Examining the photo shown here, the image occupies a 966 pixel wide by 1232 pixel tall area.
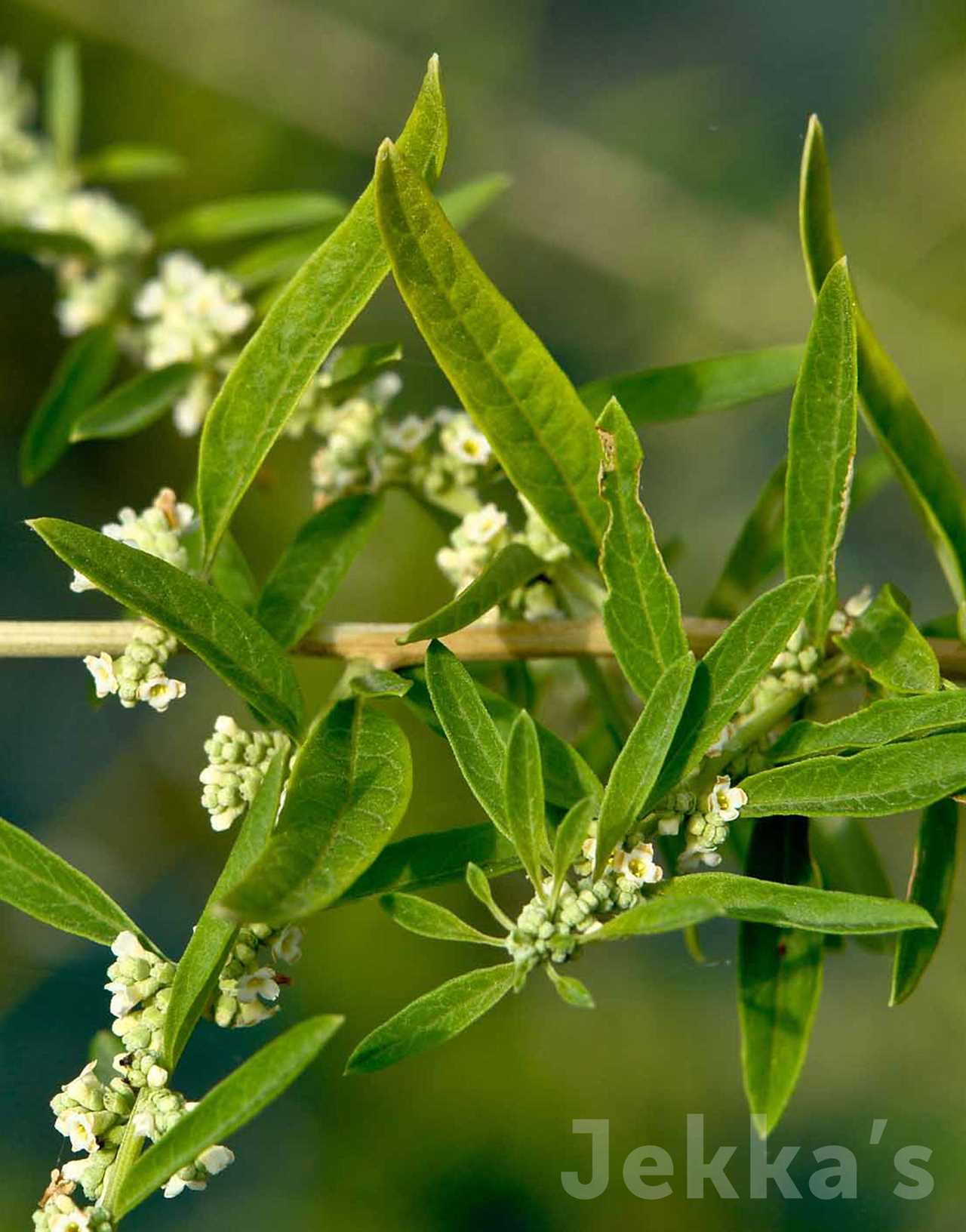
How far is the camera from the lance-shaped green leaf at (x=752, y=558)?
1524mm

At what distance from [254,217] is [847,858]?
142cm

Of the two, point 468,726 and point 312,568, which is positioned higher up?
point 312,568

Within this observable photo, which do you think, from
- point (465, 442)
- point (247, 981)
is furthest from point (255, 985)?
point (465, 442)

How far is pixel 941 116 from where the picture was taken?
142 inches

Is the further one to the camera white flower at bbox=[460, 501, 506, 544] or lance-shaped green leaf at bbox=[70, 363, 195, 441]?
lance-shaped green leaf at bbox=[70, 363, 195, 441]

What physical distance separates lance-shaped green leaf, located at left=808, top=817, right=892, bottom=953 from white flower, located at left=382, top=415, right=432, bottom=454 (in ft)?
2.36

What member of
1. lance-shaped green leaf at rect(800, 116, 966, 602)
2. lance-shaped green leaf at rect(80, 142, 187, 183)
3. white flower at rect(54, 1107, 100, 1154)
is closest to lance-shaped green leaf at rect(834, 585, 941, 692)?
lance-shaped green leaf at rect(800, 116, 966, 602)

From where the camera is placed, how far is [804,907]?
1.00 meters

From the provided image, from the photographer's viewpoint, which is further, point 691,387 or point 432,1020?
point 691,387

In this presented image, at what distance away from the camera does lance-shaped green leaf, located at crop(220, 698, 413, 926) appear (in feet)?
3.01

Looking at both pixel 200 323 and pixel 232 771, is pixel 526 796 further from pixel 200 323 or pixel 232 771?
pixel 200 323

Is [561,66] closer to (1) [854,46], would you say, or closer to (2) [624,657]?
(1) [854,46]

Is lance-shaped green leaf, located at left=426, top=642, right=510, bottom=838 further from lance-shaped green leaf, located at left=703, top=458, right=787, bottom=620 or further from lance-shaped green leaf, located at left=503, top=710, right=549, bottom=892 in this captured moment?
lance-shaped green leaf, located at left=703, top=458, right=787, bottom=620

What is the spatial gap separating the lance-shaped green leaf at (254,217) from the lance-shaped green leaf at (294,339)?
0.78 meters
